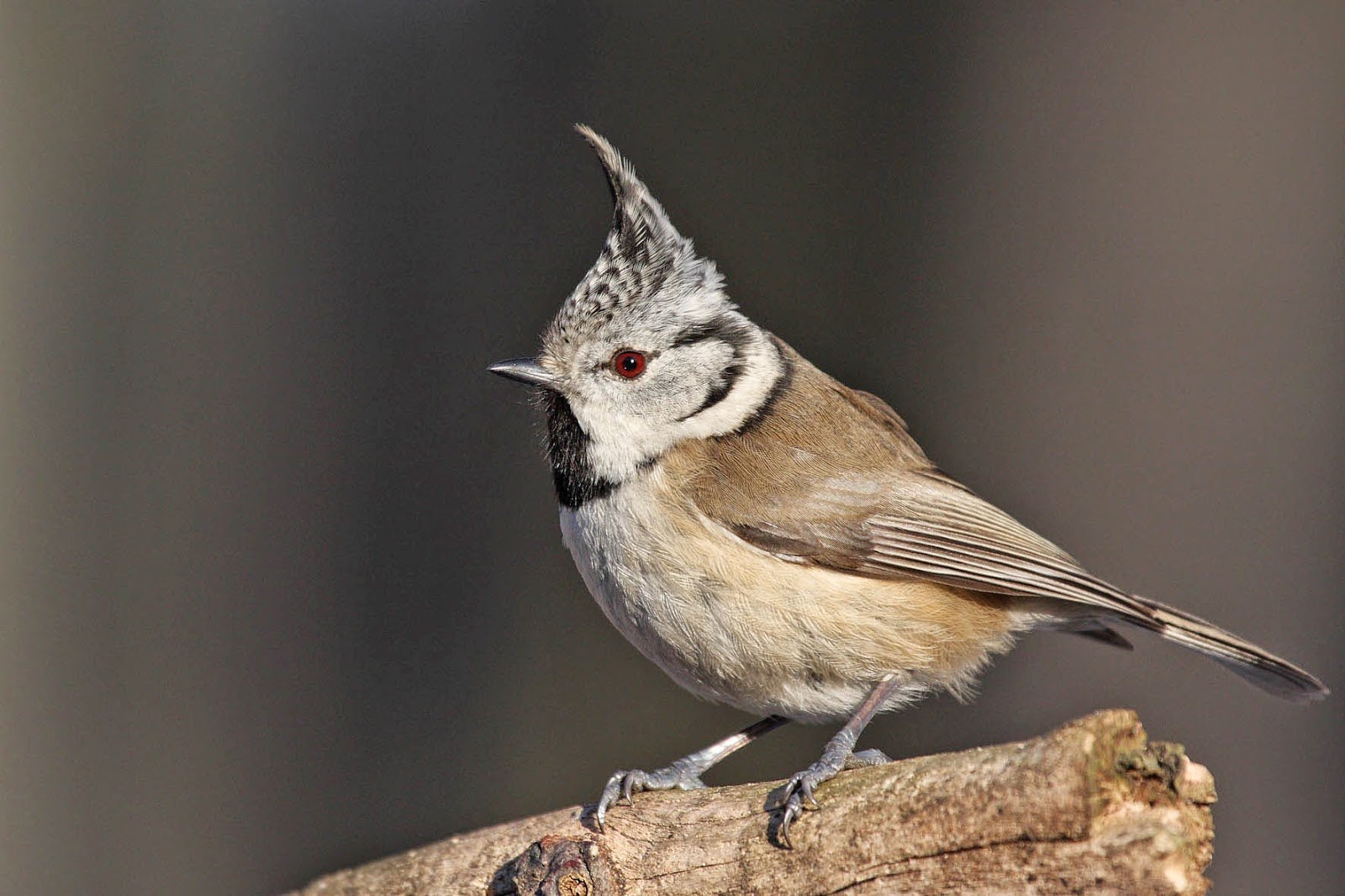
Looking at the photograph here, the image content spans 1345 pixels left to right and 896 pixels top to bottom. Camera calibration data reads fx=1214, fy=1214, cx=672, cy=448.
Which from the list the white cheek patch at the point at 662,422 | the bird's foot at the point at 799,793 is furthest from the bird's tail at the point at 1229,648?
the white cheek patch at the point at 662,422

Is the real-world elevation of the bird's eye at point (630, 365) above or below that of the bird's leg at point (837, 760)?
above

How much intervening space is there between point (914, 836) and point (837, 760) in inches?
17.3

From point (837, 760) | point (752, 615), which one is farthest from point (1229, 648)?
point (752, 615)

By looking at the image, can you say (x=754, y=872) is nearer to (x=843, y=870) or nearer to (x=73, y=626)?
(x=843, y=870)

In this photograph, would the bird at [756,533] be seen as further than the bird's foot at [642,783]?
Yes

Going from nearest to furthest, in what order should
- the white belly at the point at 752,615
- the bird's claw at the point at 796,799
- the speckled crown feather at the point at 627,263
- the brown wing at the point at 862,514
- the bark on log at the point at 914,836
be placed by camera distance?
the bark on log at the point at 914,836
the bird's claw at the point at 796,799
the white belly at the point at 752,615
the brown wing at the point at 862,514
the speckled crown feather at the point at 627,263

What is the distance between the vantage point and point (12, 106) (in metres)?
6.98

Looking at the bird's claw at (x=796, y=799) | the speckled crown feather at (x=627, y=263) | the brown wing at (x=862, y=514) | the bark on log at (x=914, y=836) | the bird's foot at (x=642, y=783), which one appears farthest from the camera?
the speckled crown feather at (x=627, y=263)

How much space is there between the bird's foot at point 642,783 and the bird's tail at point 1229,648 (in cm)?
118

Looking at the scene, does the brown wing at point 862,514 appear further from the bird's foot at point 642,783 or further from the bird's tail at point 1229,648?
the bird's foot at point 642,783

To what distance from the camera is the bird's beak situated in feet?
10.8

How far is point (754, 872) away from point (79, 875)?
17.4 feet

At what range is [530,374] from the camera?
330 cm

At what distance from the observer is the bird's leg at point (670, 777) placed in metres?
2.85
